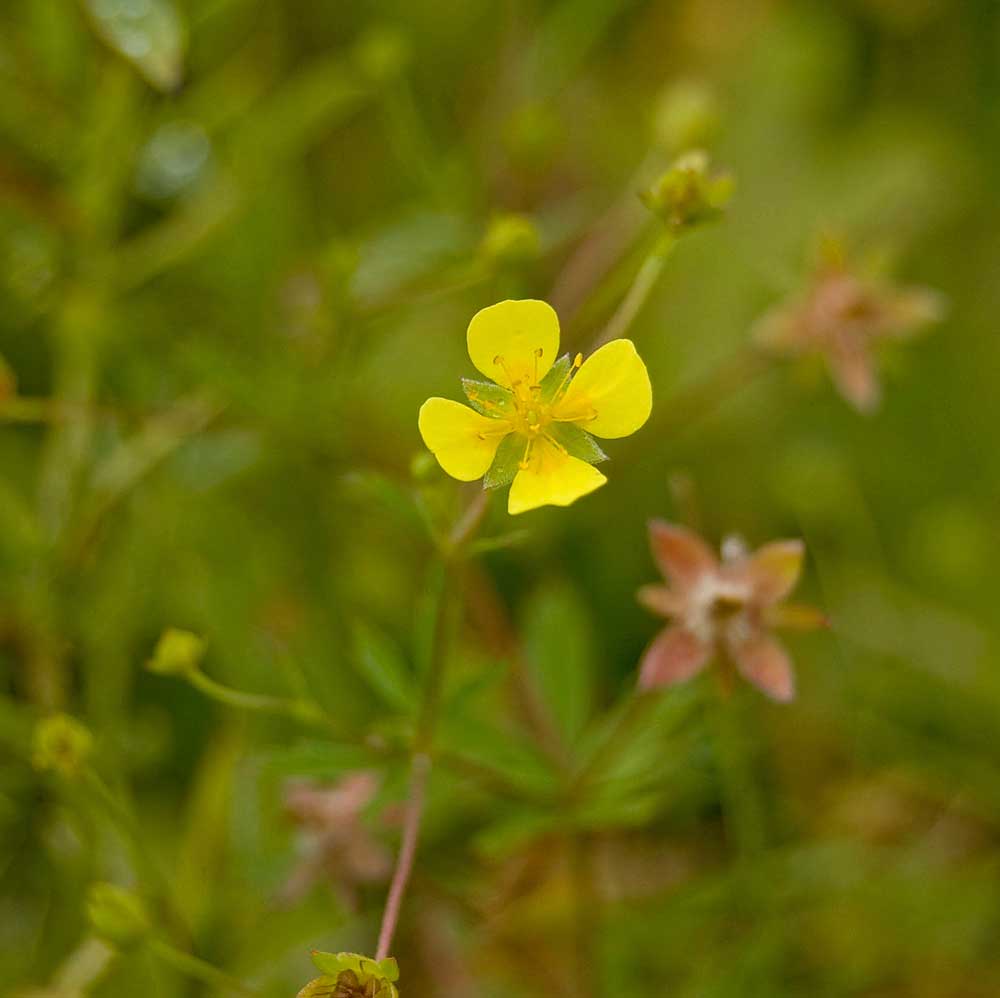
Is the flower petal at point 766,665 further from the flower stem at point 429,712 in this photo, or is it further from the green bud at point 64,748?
the green bud at point 64,748

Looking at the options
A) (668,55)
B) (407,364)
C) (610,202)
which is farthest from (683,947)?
(668,55)

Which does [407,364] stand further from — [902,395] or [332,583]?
[902,395]

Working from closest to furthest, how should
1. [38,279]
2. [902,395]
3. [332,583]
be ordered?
[38,279] → [332,583] → [902,395]

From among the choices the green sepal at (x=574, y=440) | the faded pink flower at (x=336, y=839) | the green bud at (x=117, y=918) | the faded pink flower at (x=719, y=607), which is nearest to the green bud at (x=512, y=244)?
the green sepal at (x=574, y=440)

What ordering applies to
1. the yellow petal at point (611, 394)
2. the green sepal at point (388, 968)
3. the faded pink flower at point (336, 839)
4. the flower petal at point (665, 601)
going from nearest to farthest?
1. the green sepal at point (388, 968)
2. the yellow petal at point (611, 394)
3. the flower petal at point (665, 601)
4. the faded pink flower at point (336, 839)

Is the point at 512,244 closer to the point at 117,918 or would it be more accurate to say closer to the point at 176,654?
the point at 176,654

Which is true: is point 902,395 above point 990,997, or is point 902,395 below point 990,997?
above

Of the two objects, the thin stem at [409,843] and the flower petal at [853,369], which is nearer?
the thin stem at [409,843]
